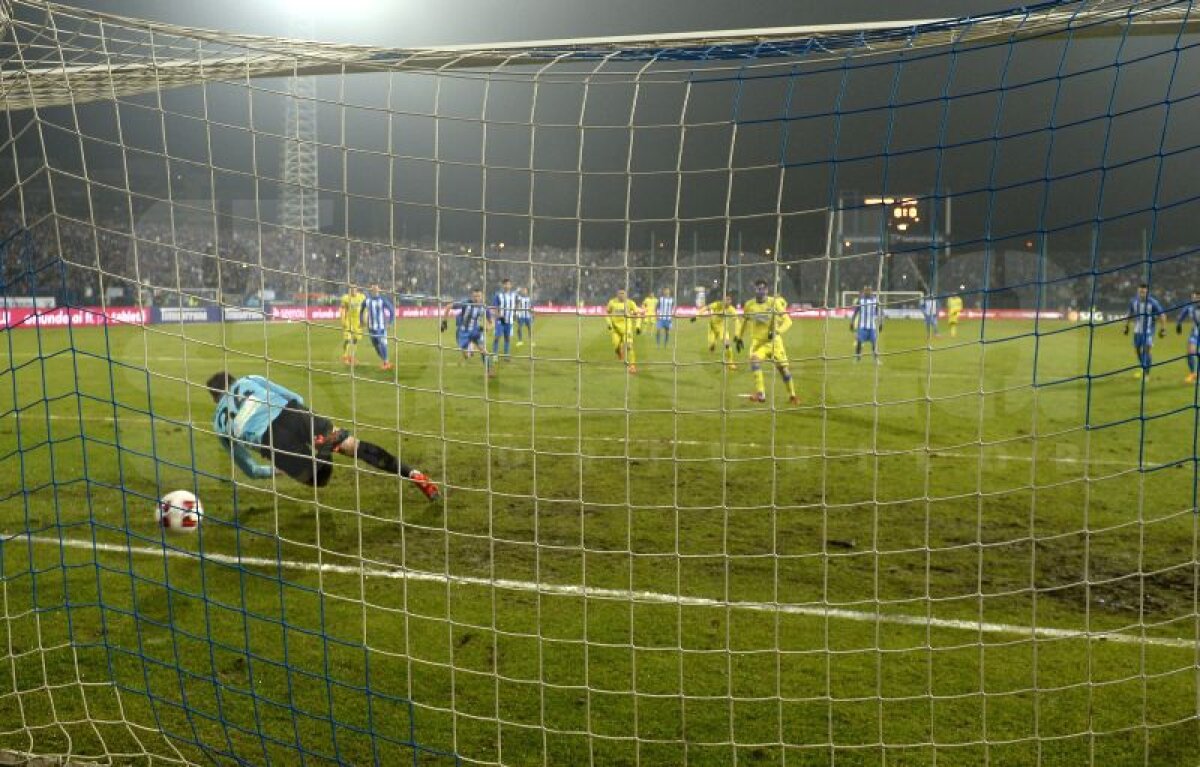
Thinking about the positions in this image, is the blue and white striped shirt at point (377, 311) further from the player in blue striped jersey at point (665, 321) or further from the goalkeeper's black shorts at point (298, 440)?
the goalkeeper's black shorts at point (298, 440)

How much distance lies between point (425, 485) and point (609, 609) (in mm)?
2475

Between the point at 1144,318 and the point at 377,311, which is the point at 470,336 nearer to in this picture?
the point at 377,311

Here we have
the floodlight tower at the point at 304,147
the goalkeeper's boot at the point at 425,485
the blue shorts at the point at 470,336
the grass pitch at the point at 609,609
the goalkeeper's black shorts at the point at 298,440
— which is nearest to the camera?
the grass pitch at the point at 609,609

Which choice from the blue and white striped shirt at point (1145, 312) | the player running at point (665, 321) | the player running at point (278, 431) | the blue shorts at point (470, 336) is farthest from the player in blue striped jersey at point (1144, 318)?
the player running at point (665, 321)

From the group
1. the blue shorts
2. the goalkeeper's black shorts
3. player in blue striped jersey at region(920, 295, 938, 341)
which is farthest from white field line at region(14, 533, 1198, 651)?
the blue shorts

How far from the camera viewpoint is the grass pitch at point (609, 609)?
3443 millimetres

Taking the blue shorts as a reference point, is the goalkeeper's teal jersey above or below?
above

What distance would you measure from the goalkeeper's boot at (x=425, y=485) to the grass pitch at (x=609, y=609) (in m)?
0.15

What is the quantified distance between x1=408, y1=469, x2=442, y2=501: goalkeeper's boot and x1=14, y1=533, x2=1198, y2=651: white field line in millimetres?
1331

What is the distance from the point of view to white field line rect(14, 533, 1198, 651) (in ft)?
14.3

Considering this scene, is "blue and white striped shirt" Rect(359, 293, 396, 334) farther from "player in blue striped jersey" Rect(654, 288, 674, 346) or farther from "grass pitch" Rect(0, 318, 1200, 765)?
"player in blue striped jersey" Rect(654, 288, 674, 346)

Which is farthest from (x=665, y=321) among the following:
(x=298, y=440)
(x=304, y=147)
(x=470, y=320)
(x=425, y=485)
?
(x=298, y=440)

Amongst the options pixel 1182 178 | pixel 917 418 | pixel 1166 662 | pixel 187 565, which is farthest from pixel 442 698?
pixel 1182 178

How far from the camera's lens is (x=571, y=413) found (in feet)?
39.1
